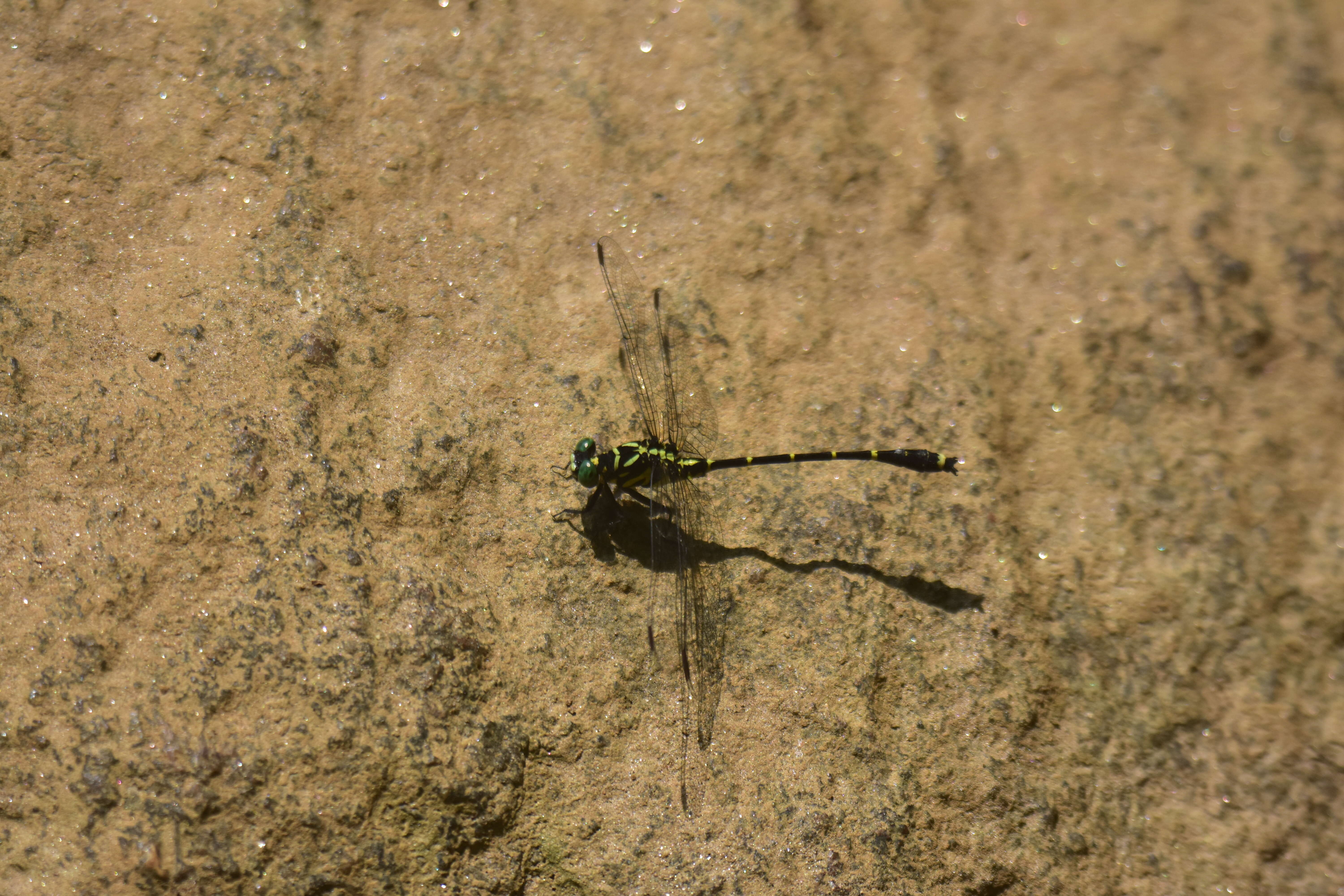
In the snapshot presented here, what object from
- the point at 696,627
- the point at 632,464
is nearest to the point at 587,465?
the point at 632,464

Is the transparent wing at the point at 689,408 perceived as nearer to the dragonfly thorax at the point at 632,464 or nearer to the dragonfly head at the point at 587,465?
the dragonfly thorax at the point at 632,464

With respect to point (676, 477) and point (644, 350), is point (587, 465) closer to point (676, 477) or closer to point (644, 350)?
point (676, 477)

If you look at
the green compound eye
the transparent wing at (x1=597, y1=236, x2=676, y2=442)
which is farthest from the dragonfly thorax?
the transparent wing at (x1=597, y1=236, x2=676, y2=442)

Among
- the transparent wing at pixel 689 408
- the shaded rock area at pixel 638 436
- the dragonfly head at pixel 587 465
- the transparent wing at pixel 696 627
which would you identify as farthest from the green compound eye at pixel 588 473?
the transparent wing at pixel 689 408

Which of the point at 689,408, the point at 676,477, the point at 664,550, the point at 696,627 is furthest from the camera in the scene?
the point at 689,408

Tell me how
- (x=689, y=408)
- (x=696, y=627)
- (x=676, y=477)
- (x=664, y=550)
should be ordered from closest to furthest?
(x=696, y=627) → (x=664, y=550) → (x=676, y=477) → (x=689, y=408)

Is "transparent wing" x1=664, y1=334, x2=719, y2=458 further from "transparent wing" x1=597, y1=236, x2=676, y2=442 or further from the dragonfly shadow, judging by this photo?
the dragonfly shadow

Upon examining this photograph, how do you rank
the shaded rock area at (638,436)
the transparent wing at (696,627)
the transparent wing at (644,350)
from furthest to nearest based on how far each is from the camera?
1. the transparent wing at (644,350)
2. the transparent wing at (696,627)
3. the shaded rock area at (638,436)
